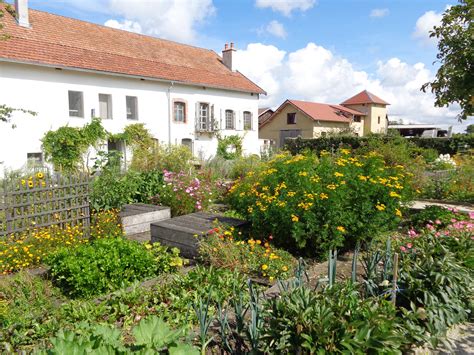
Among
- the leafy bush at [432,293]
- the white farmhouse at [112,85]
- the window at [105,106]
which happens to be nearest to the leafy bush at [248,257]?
the leafy bush at [432,293]

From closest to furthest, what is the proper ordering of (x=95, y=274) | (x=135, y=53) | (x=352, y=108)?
(x=95, y=274), (x=135, y=53), (x=352, y=108)

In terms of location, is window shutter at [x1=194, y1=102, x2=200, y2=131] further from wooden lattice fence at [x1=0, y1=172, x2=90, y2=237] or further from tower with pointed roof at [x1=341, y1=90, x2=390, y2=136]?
tower with pointed roof at [x1=341, y1=90, x2=390, y2=136]

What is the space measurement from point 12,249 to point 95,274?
1.96 m

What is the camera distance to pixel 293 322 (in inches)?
110

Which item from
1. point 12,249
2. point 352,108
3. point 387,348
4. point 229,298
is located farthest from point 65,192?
point 352,108

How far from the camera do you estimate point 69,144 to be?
15414 millimetres

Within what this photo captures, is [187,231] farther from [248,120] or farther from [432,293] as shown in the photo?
[248,120]

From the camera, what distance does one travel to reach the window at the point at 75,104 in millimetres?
16609

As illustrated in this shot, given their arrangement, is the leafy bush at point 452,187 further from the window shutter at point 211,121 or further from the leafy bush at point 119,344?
the window shutter at point 211,121

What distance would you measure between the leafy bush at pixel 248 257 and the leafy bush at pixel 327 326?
5.49 ft

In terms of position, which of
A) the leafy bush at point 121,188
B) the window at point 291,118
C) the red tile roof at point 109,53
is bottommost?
the leafy bush at point 121,188

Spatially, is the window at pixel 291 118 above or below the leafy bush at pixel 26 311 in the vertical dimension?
above

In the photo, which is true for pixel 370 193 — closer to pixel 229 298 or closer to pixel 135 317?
pixel 229 298

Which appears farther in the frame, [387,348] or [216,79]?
[216,79]
